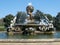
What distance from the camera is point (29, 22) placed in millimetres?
27000

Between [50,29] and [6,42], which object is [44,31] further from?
[6,42]

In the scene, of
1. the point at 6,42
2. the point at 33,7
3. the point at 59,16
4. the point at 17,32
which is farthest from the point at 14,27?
the point at 59,16

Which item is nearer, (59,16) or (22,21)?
(22,21)

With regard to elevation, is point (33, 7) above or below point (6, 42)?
above

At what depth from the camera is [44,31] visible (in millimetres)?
24766

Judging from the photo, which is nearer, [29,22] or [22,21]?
[29,22]

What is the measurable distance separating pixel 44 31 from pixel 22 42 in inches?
529

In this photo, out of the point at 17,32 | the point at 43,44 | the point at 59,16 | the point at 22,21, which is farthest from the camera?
the point at 59,16

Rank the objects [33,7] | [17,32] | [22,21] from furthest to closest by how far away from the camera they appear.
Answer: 1. [22,21]
2. [33,7]
3. [17,32]

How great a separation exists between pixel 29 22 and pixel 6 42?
15.5 metres

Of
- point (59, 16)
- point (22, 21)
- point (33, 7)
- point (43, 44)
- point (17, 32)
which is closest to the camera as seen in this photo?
point (43, 44)

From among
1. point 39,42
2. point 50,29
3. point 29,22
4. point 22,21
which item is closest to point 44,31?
point 50,29

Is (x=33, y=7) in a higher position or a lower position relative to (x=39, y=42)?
higher

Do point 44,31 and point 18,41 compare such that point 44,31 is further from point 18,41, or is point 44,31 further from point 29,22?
point 18,41
